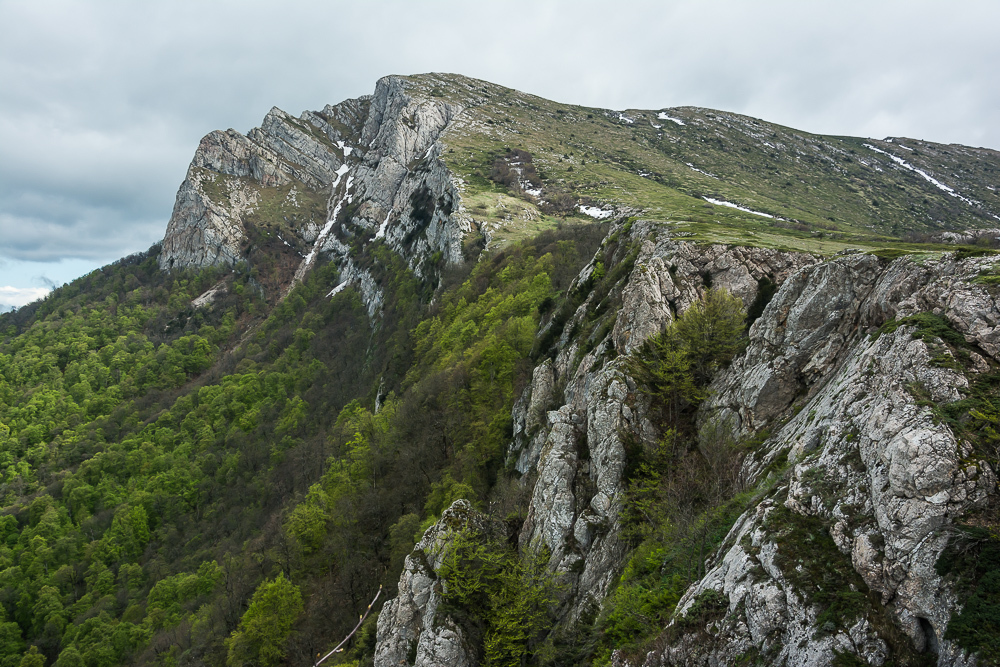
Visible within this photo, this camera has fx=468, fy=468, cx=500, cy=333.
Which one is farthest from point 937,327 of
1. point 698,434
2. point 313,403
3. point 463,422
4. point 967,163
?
point 967,163

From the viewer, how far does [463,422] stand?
42938 mm

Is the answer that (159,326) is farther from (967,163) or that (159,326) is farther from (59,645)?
(967,163)

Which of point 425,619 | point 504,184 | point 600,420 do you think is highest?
point 504,184

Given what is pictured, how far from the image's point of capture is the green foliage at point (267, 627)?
3306 centimetres

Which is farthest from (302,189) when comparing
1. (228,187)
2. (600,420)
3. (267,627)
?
(600,420)

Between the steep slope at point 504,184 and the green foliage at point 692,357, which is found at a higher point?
the steep slope at point 504,184

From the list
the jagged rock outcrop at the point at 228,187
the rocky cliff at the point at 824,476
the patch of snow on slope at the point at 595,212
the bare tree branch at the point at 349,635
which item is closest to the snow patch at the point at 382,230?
the patch of snow on slope at the point at 595,212

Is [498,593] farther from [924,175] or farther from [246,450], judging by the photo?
[924,175]

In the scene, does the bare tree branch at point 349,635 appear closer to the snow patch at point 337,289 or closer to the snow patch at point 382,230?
the snow patch at point 337,289

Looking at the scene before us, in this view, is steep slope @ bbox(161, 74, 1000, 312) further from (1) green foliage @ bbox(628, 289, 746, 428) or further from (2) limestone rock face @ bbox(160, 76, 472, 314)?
(1) green foliage @ bbox(628, 289, 746, 428)

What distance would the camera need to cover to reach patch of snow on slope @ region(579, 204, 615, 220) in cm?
9650

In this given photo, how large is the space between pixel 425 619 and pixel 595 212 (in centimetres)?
9260

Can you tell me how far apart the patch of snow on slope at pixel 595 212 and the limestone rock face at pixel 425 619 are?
267ft

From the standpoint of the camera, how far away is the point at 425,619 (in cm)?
2108
